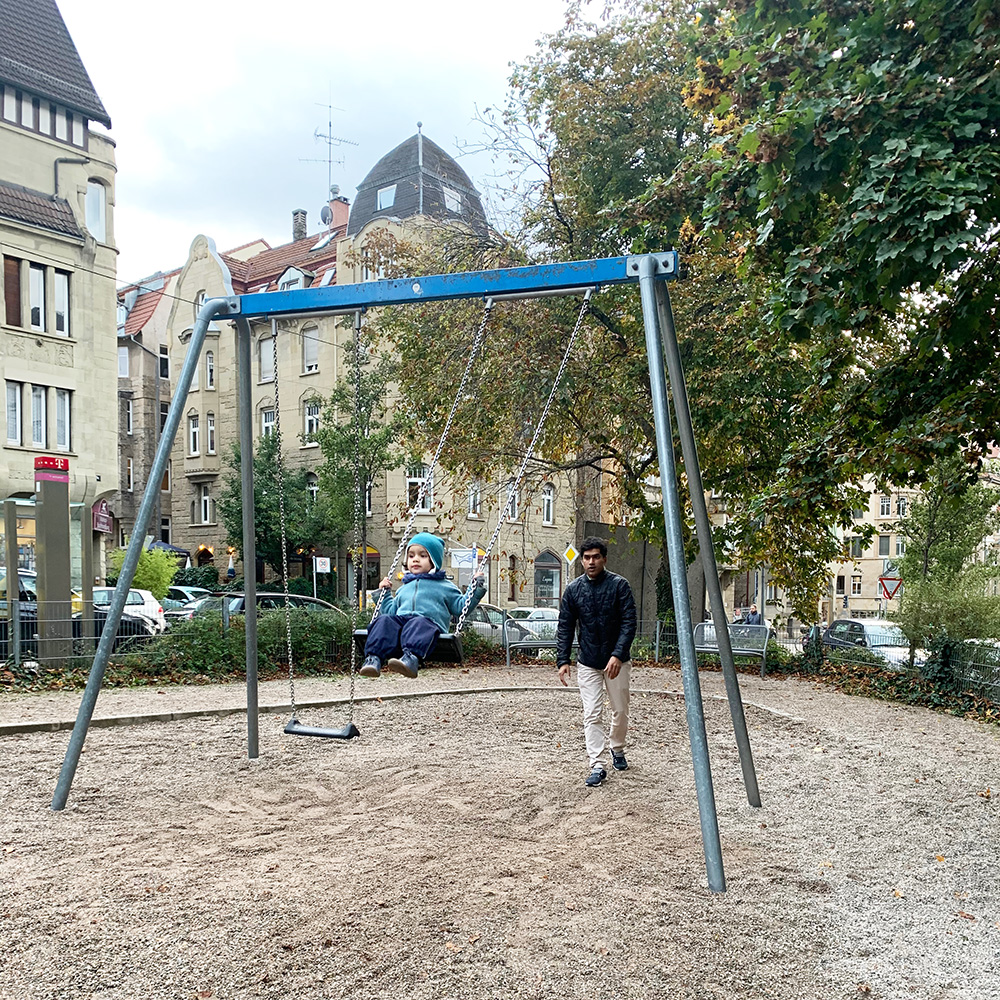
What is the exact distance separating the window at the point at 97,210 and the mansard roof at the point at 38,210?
1.21m

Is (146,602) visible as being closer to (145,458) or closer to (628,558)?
(628,558)

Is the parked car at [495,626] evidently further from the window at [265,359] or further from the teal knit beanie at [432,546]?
the window at [265,359]

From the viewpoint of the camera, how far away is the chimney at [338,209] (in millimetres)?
Answer: 51219

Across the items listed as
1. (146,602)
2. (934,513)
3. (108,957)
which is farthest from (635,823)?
(934,513)

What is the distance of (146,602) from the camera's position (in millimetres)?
23266

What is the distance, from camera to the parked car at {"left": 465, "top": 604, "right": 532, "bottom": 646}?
19.2 m

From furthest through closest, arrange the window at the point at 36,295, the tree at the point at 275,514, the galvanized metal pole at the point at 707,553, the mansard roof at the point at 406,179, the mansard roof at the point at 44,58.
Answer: the mansard roof at the point at 406,179 → the tree at the point at 275,514 → the mansard roof at the point at 44,58 → the window at the point at 36,295 → the galvanized metal pole at the point at 707,553

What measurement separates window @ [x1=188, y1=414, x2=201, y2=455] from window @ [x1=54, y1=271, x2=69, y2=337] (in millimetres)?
15103

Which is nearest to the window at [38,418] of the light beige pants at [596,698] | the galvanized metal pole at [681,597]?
the light beige pants at [596,698]

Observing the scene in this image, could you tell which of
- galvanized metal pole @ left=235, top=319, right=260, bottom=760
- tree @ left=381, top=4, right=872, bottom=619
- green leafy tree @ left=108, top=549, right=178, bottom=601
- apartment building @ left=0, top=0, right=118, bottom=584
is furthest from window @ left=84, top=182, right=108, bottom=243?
galvanized metal pole @ left=235, top=319, right=260, bottom=760

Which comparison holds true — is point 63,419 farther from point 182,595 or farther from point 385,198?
point 385,198

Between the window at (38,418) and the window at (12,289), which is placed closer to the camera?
the window at (12,289)

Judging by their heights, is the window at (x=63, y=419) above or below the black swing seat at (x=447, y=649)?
above

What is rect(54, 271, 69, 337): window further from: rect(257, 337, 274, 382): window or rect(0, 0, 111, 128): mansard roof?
rect(257, 337, 274, 382): window
